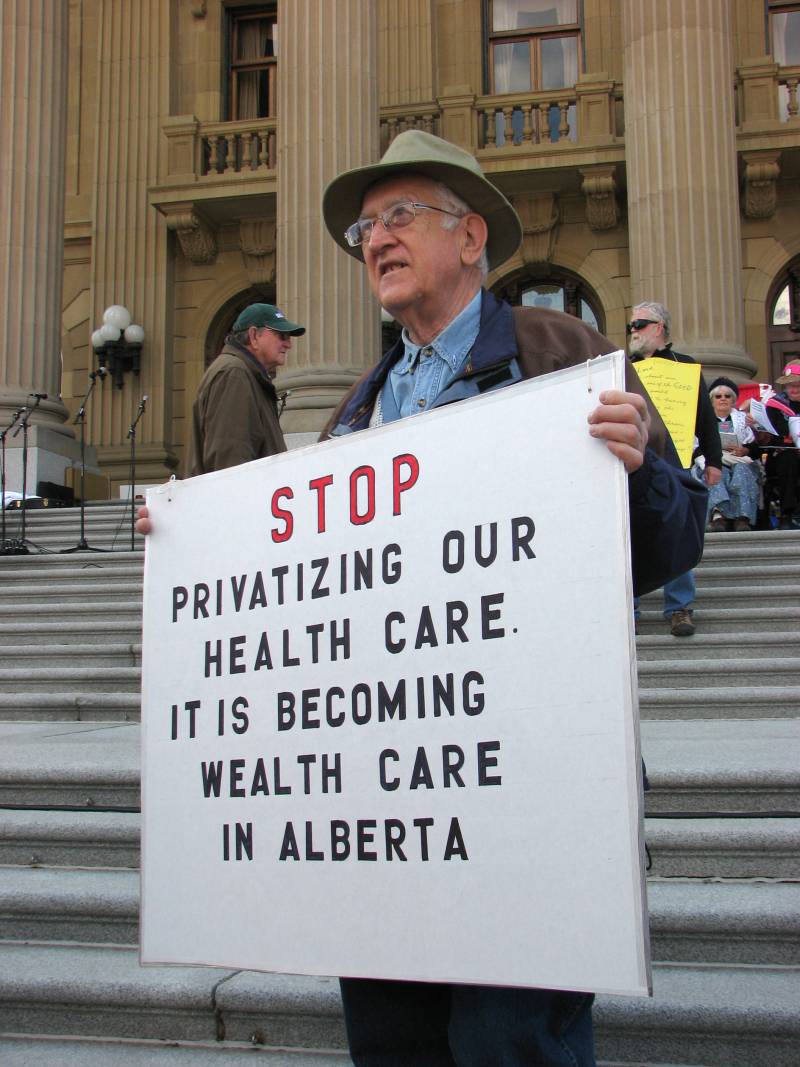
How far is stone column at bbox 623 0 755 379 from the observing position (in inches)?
453

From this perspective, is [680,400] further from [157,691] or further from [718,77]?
[718,77]

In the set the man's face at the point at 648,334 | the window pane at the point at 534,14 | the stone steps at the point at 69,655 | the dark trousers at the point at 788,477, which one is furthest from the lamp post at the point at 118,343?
the man's face at the point at 648,334

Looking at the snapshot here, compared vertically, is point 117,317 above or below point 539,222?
below

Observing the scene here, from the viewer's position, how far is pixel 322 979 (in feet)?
10.0

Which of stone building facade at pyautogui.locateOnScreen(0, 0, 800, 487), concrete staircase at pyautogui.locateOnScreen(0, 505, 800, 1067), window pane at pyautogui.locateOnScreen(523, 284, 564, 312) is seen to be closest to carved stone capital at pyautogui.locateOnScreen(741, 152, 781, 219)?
stone building facade at pyautogui.locateOnScreen(0, 0, 800, 487)

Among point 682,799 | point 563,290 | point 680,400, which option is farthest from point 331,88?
point 682,799

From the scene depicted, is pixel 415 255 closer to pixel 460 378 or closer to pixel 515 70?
pixel 460 378

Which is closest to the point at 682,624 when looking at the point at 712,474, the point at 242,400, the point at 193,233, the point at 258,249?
the point at 712,474

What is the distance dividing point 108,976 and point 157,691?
132 centimetres

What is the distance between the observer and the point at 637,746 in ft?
5.54

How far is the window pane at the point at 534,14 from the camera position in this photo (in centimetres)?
1647

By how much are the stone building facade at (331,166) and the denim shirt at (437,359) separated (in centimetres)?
889

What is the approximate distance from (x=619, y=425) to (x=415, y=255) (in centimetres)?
69

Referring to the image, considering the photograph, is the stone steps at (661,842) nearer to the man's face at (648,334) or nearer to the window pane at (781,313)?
the man's face at (648,334)
